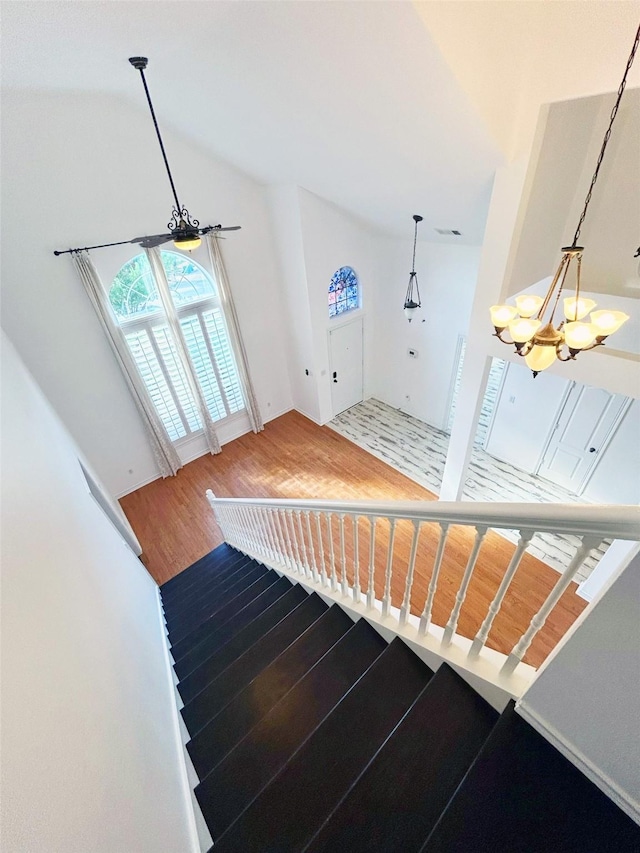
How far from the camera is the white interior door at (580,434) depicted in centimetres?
464

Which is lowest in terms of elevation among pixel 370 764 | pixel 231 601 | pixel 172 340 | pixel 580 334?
pixel 231 601

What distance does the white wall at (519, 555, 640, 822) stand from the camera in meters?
0.84

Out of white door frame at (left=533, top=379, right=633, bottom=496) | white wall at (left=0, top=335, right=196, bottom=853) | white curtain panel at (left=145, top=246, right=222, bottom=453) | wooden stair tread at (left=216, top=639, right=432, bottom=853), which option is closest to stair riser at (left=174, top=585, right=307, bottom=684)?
white wall at (left=0, top=335, right=196, bottom=853)

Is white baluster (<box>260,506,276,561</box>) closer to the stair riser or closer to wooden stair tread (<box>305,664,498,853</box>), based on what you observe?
the stair riser

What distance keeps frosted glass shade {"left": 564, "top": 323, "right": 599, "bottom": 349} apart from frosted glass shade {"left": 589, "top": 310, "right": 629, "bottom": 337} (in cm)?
2

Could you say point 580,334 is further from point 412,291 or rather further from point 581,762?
point 412,291

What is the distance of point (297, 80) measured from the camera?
297 cm

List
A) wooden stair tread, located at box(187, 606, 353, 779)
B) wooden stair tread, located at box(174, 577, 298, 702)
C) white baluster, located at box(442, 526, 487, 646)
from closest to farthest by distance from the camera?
white baluster, located at box(442, 526, 487, 646) → wooden stair tread, located at box(187, 606, 353, 779) → wooden stair tread, located at box(174, 577, 298, 702)

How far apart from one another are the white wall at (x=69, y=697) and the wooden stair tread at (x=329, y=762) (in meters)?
0.32

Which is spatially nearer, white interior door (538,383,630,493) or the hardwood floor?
the hardwood floor

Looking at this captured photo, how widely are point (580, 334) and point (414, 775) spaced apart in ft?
7.83

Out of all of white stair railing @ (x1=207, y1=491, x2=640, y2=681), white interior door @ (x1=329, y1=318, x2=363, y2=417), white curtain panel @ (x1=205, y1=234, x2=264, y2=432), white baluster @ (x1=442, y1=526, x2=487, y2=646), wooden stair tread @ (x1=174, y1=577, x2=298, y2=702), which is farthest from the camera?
white interior door @ (x1=329, y1=318, x2=363, y2=417)

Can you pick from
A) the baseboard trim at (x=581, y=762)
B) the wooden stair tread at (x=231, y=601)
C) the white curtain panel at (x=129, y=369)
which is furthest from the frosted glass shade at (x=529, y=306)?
the white curtain panel at (x=129, y=369)

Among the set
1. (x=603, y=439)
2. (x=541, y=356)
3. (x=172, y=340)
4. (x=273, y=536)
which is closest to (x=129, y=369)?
(x=172, y=340)
